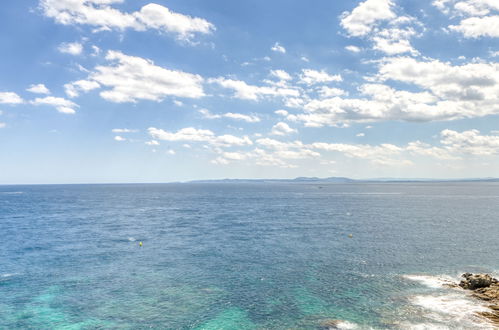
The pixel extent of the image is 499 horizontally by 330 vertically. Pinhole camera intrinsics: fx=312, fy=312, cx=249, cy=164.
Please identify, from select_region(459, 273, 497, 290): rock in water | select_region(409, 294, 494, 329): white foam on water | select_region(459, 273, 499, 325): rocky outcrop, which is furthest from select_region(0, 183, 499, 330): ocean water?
select_region(459, 273, 497, 290): rock in water

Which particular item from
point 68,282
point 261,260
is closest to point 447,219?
point 261,260

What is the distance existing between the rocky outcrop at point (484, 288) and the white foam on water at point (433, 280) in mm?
2148

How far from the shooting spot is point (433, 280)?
168 feet

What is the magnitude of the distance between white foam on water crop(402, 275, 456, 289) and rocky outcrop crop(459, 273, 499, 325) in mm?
2148

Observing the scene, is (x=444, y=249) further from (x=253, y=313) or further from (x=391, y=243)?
(x=253, y=313)

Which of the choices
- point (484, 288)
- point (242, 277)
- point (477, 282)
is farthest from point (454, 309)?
point (242, 277)

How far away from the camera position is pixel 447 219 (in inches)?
4719

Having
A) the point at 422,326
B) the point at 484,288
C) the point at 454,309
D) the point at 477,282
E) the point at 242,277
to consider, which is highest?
the point at 477,282

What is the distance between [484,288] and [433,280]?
7035 mm

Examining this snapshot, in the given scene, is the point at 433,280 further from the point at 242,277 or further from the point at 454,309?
the point at 242,277

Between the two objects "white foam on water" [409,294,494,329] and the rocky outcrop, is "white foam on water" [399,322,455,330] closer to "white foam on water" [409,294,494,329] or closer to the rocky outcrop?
"white foam on water" [409,294,494,329]

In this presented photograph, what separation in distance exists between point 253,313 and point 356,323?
41.8ft

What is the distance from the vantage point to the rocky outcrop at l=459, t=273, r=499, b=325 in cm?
4180

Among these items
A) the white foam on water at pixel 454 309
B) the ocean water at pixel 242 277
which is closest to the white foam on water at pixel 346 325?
the ocean water at pixel 242 277
